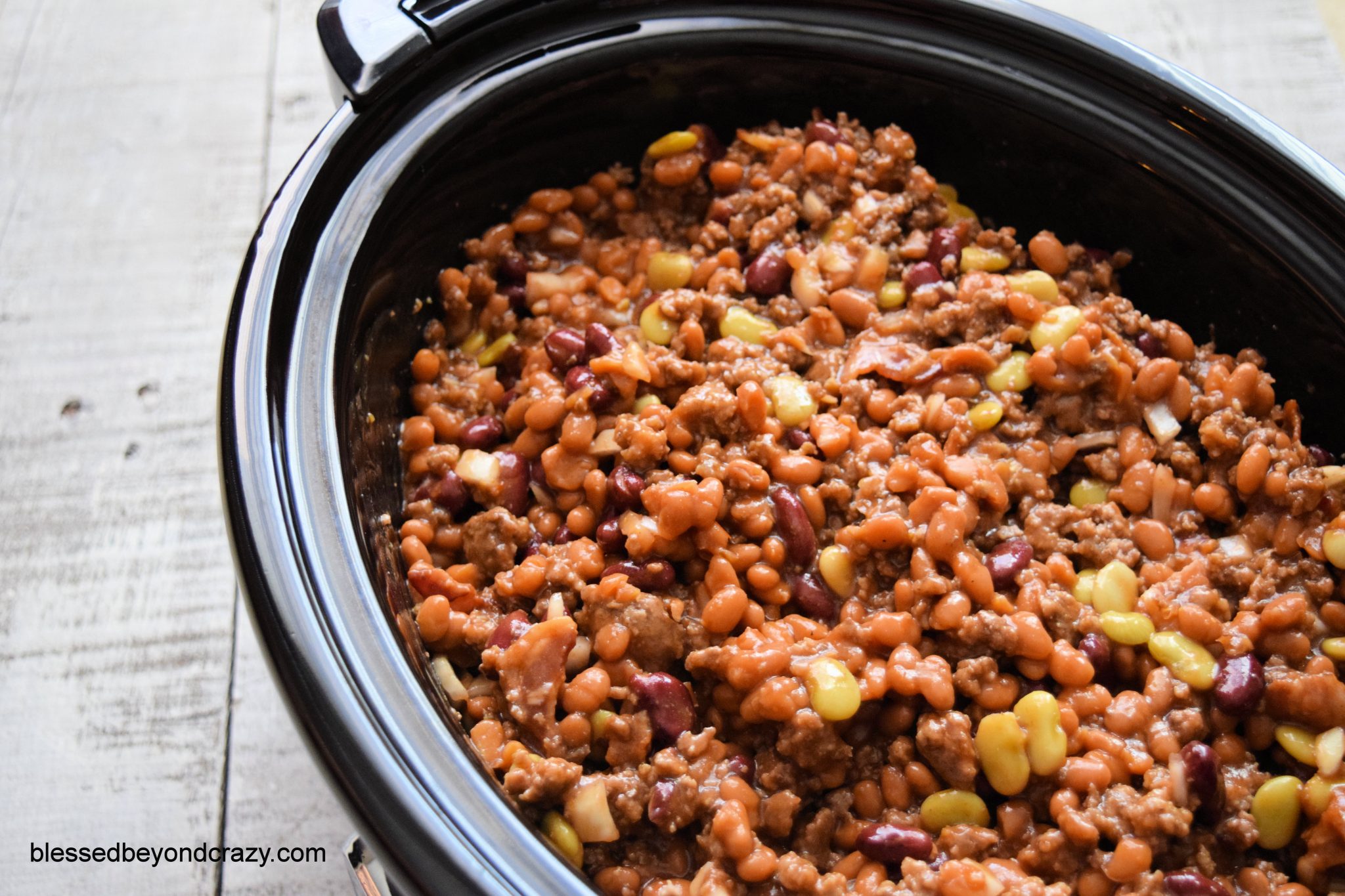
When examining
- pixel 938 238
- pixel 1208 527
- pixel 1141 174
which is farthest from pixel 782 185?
pixel 1208 527

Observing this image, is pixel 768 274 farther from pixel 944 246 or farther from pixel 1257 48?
pixel 1257 48

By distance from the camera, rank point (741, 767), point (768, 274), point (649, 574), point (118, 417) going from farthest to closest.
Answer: point (118, 417), point (768, 274), point (649, 574), point (741, 767)

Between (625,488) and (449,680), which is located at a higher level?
(625,488)

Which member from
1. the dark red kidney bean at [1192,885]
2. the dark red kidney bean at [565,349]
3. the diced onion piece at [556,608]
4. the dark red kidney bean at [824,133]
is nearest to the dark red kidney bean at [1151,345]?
the dark red kidney bean at [824,133]


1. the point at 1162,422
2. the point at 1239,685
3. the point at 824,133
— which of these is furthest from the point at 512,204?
the point at 1239,685

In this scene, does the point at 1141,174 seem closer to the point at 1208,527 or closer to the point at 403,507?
the point at 1208,527

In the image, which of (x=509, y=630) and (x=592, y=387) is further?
(x=592, y=387)
